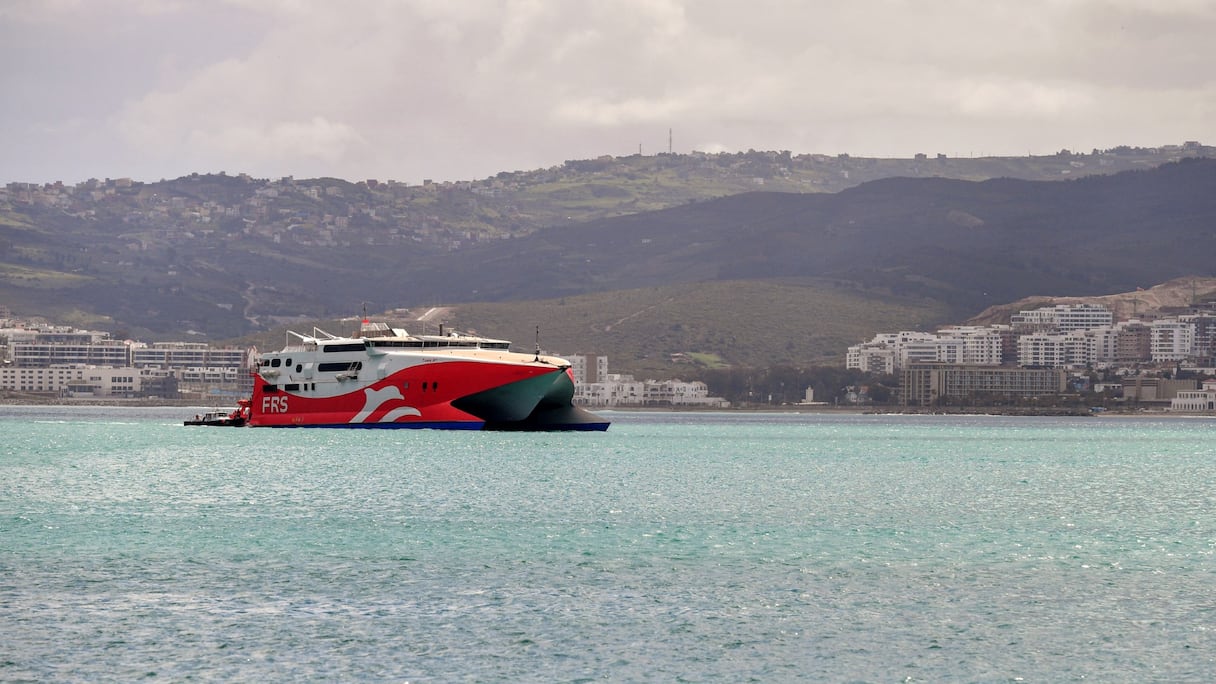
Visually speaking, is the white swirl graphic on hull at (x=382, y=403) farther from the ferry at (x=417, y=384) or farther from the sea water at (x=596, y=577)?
the sea water at (x=596, y=577)

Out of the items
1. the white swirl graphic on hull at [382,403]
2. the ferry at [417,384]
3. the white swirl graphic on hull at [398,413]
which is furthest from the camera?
the white swirl graphic on hull at [382,403]

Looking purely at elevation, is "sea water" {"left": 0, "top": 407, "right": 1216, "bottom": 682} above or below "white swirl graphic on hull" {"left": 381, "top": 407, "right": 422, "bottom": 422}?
below

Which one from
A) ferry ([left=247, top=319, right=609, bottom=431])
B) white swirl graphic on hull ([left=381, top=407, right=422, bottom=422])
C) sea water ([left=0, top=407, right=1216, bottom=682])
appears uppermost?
ferry ([left=247, top=319, right=609, bottom=431])

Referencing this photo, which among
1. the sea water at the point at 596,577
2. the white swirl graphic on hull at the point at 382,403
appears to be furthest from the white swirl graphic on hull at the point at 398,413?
the sea water at the point at 596,577

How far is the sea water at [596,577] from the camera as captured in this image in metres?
22.1

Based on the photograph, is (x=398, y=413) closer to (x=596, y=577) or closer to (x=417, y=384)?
(x=417, y=384)

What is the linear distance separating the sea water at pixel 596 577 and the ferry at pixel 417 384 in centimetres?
2925

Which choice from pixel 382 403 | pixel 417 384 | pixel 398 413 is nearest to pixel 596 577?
pixel 417 384

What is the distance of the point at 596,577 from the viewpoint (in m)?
29.5

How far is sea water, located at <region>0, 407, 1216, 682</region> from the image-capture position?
22.1 meters

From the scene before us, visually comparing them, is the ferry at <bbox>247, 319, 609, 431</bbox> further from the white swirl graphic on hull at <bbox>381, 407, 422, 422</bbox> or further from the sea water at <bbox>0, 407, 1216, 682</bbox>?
the sea water at <bbox>0, 407, 1216, 682</bbox>

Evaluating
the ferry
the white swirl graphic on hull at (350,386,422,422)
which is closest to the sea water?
the ferry

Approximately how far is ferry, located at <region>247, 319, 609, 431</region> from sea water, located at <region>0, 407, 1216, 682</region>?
2925 centimetres

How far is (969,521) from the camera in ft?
135
